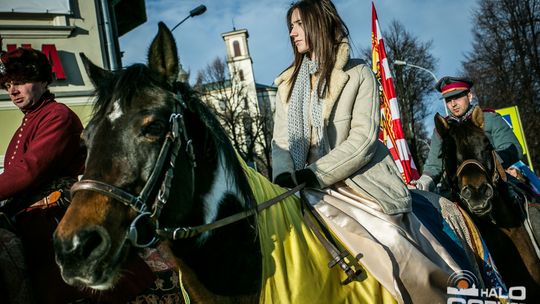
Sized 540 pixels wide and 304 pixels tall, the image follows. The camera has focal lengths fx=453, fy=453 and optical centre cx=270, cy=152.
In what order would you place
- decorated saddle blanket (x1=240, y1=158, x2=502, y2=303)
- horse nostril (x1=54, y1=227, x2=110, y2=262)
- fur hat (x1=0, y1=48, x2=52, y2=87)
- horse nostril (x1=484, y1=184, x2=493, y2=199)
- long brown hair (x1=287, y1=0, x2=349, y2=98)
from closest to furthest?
horse nostril (x1=54, y1=227, x2=110, y2=262) < decorated saddle blanket (x1=240, y1=158, x2=502, y2=303) < long brown hair (x1=287, y1=0, x2=349, y2=98) < fur hat (x1=0, y1=48, x2=52, y2=87) < horse nostril (x1=484, y1=184, x2=493, y2=199)

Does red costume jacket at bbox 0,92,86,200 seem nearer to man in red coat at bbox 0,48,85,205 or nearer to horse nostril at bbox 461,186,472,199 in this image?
man in red coat at bbox 0,48,85,205

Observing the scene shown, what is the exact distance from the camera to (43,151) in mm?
2963

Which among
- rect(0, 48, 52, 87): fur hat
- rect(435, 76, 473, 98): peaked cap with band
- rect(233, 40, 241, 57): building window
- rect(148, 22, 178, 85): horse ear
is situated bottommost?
rect(435, 76, 473, 98): peaked cap with band

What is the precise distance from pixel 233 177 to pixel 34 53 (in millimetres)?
1963

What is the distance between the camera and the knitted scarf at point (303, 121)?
295 centimetres

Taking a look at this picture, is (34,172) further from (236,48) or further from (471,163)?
(236,48)

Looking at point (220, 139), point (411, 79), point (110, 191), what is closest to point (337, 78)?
point (220, 139)

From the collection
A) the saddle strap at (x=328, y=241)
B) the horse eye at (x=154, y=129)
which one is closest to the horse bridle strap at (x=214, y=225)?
the saddle strap at (x=328, y=241)

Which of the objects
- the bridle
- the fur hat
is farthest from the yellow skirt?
the bridle

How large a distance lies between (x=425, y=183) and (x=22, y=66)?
3.86 m

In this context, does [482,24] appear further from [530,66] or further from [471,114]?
[471,114]

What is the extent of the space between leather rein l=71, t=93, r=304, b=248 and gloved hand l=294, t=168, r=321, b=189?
487mm

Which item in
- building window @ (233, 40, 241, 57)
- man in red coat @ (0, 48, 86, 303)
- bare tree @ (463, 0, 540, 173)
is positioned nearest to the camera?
man in red coat @ (0, 48, 86, 303)

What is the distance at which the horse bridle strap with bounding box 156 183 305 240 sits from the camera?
2043 millimetres
